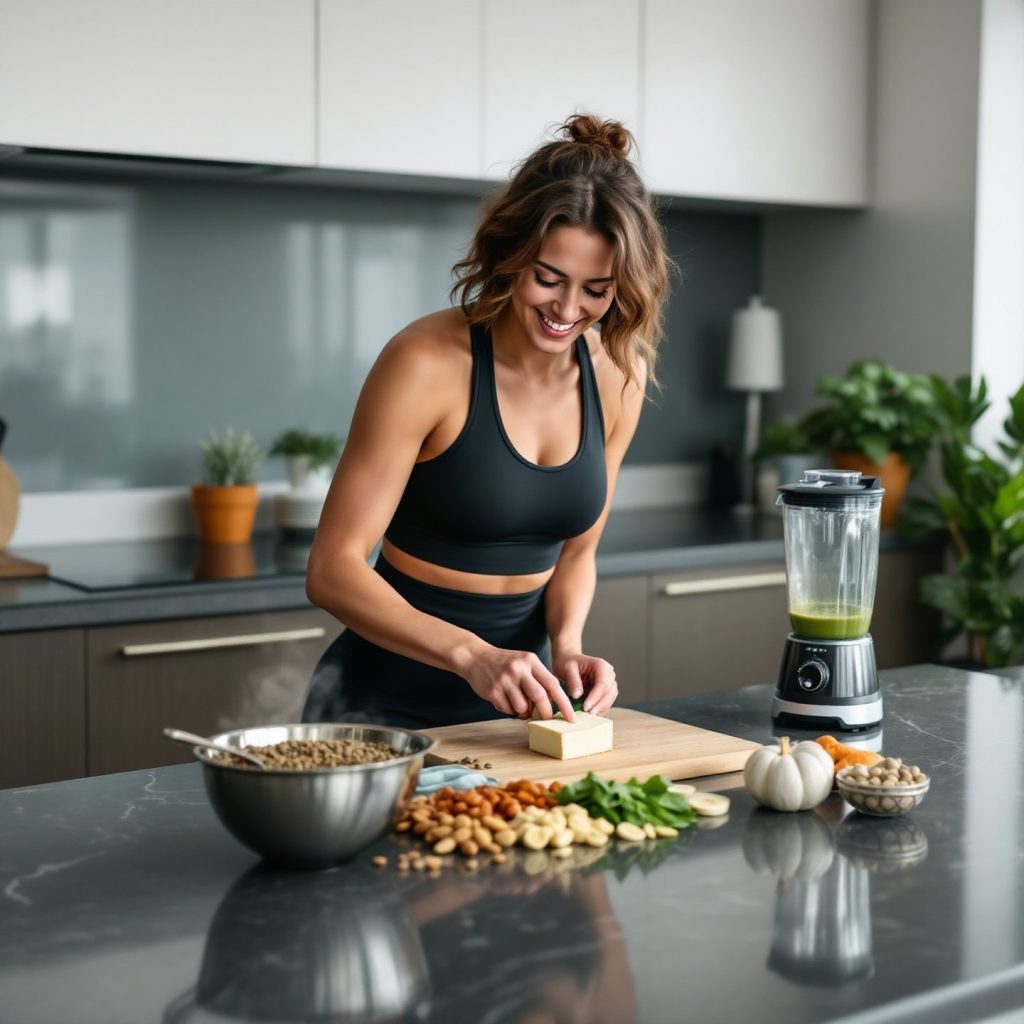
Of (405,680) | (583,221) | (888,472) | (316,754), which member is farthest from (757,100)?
(316,754)

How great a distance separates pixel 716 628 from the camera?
354cm

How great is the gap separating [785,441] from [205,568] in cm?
175

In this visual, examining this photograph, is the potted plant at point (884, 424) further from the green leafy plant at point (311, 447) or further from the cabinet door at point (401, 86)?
the green leafy plant at point (311, 447)

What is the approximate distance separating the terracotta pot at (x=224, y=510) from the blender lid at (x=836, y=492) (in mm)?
1735

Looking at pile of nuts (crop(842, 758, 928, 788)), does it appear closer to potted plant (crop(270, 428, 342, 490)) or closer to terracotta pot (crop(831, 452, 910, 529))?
potted plant (crop(270, 428, 342, 490))

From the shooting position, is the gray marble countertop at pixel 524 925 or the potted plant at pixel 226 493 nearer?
the gray marble countertop at pixel 524 925

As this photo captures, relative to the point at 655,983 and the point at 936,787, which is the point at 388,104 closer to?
the point at 936,787

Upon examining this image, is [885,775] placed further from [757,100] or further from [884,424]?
[757,100]

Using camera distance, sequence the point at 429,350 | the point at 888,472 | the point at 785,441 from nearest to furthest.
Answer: the point at 429,350 → the point at 888,472 → the point at 785,441

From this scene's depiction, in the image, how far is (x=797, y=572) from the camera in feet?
6.78

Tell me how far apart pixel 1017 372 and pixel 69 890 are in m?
3.27

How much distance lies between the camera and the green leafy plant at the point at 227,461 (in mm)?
3432

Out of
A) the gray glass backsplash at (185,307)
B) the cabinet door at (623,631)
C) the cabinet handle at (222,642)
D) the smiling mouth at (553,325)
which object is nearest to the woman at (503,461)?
the smiling mouth at (553,325)

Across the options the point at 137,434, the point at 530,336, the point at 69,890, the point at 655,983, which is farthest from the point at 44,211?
the point at 655,983
